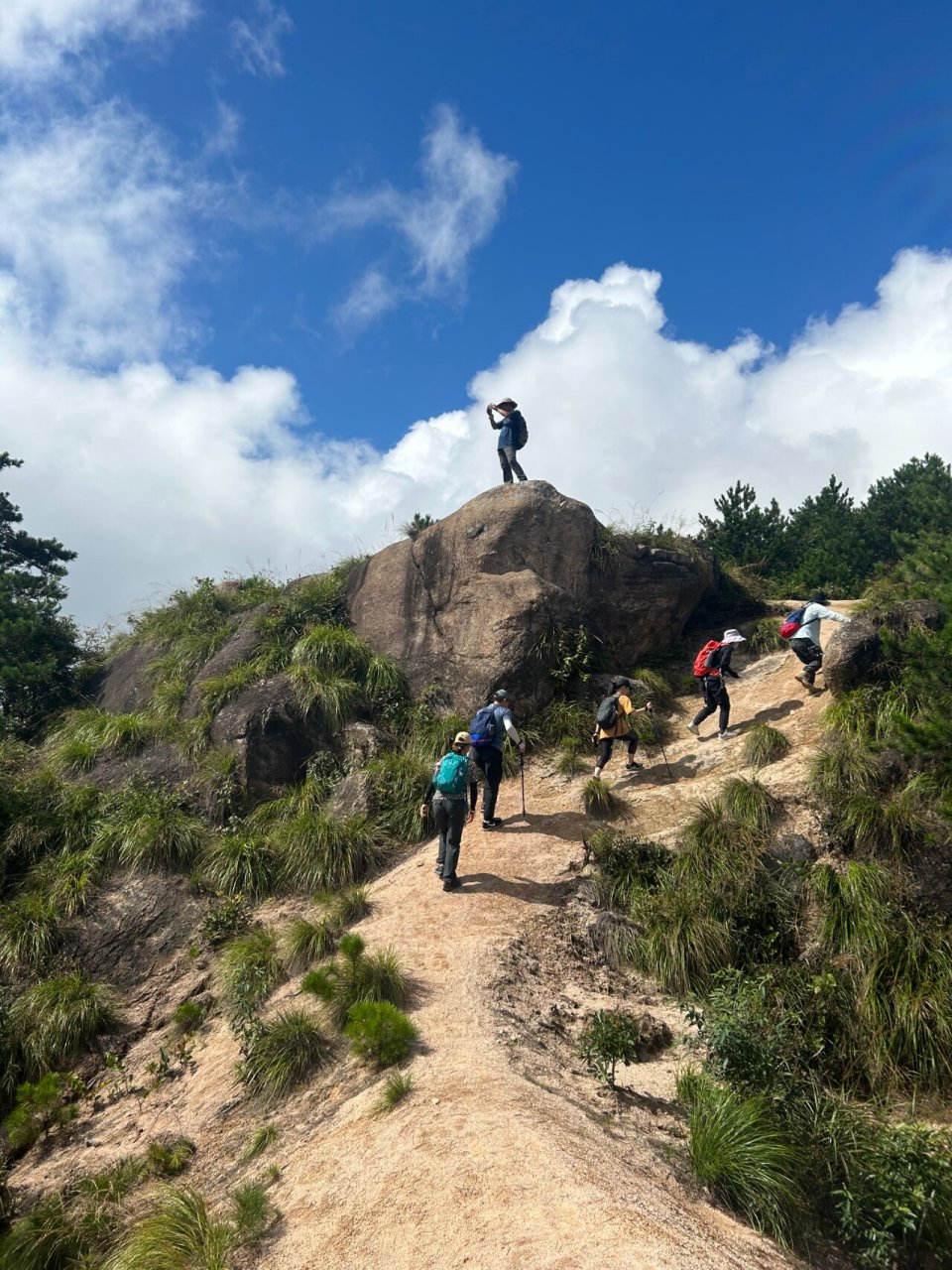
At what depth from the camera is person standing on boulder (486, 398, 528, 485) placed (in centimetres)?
1666

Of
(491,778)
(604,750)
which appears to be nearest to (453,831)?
(491,778)

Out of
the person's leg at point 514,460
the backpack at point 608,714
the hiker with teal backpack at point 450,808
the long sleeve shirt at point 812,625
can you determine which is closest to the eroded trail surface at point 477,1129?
A: the hiker with teal backpack at point 450,808

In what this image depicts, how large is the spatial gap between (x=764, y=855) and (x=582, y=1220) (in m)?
5.40

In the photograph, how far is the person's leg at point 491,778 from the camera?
36.6ft

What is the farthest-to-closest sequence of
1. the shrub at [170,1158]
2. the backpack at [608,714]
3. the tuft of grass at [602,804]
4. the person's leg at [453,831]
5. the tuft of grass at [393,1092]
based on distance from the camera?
the backpack at [608,714]
the tuft of grass at [602,804]
the person's leg at [453,831]
the shrub at [170,1158]
the tuft of grass at [393,1092]

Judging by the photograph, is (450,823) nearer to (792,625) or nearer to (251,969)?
(251,969)

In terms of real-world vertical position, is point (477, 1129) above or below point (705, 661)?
below

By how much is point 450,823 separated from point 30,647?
11616 millimetres

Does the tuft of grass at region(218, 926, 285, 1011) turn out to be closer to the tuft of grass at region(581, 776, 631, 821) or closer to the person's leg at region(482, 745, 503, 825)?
the person's leg at region(482, 745, 503, 825)

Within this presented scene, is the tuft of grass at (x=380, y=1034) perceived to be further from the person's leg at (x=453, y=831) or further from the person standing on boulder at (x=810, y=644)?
the person standing on boulder at (x=810, y=644)

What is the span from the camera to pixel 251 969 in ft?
27.7

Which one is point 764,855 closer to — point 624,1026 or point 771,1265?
point 624,1026

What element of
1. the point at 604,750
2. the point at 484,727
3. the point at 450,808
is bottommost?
the point at 450,808

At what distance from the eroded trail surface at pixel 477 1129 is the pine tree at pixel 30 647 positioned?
352 inches
